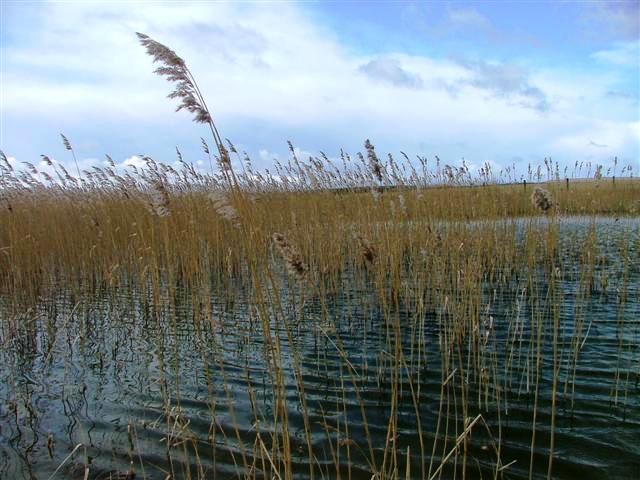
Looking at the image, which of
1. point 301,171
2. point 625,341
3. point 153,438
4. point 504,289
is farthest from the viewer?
point 301,171

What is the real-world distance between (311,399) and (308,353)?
1009 mm

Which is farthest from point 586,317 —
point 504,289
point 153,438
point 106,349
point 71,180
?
point 71,180

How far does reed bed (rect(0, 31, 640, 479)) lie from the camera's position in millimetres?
2715

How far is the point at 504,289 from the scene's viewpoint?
22.9 ft

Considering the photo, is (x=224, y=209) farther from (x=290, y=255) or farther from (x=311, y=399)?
(x=311, y=399)

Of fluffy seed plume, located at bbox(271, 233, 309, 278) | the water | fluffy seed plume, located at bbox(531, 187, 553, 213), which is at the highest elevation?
fluffy seed plume, located at bbox(531, 187, 553, 213)

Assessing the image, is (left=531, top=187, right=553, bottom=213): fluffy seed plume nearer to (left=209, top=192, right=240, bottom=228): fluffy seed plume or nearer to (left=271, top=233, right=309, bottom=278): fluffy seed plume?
(left=271, top=233, right=309, bottom=278): fluffy seed plume

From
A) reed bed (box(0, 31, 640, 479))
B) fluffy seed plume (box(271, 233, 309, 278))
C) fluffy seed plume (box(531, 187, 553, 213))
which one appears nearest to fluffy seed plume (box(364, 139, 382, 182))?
reed bed (box(0, 31, 640, 479))

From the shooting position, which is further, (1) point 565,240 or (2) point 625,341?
(1) point 565,240

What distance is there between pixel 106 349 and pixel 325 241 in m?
3.46

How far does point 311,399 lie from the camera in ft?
12.5

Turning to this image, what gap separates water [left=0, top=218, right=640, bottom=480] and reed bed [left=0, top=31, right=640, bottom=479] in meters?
0.02

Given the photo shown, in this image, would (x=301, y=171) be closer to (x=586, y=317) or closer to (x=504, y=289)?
(x=504, y=289)

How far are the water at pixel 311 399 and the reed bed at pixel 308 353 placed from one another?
20 millimetres
